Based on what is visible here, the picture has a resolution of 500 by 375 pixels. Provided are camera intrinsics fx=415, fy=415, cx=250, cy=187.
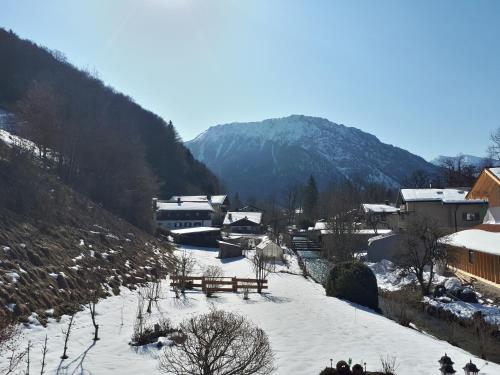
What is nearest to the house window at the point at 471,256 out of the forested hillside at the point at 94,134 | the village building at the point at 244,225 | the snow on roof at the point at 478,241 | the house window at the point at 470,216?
the snow on roof at the point at 478,241

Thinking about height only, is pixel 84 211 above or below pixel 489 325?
above

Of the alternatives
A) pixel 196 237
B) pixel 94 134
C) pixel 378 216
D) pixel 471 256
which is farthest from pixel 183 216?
pixel 471 256

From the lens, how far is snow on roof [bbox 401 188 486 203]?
47.6m

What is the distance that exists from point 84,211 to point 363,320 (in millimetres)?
21669

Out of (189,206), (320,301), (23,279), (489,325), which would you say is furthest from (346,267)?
(189,206)

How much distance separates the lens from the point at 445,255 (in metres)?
30.6

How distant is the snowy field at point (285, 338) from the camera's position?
1090 centimetres

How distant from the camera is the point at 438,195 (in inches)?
1970

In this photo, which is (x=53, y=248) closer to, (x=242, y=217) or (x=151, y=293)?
(x=151, y=293)

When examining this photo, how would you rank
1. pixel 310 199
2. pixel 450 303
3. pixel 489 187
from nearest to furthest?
pixel 450 303, pixel 489 187, pixel 310 199

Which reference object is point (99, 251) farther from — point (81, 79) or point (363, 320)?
point (81, 79)

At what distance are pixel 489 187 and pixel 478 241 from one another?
8.94 metres

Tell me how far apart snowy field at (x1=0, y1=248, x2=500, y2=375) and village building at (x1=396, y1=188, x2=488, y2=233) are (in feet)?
97.7

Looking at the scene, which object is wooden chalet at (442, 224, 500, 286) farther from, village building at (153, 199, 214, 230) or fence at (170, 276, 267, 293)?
village building at (153, 199, 214, 230)
